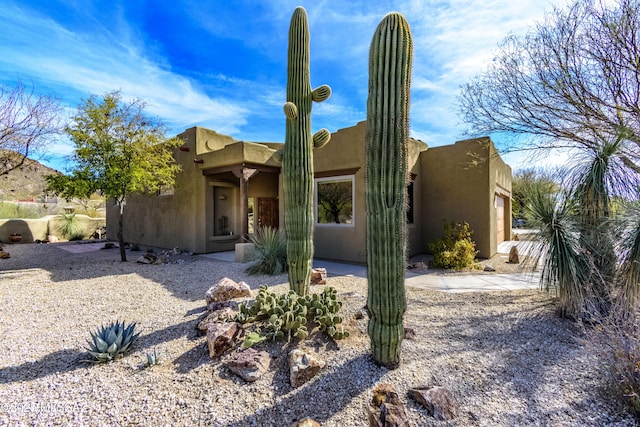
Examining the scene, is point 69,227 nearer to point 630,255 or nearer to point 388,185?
point 388,185

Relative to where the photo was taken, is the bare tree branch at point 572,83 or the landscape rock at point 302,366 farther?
the bare tree branch at point 572,83

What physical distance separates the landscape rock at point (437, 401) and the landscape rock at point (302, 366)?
877mm

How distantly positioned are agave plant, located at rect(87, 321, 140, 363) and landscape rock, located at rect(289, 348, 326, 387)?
1.97 m

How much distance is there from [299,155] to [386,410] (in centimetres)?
370

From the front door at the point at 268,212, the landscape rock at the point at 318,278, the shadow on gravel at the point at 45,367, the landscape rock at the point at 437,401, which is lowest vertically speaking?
the shadow on gravel at the point at 45,367

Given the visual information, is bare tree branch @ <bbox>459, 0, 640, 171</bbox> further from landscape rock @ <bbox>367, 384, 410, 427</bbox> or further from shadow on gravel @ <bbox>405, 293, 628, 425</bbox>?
landscape rock @ <bbox>367, 384, 410, 427</bbox>

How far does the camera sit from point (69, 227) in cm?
1591

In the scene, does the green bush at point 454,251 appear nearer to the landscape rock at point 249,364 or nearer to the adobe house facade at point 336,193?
the adobe house facade at point 336,193

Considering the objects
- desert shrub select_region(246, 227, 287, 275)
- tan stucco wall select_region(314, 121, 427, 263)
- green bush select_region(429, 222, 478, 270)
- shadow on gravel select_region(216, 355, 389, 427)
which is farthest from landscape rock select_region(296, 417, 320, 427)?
green bush select_region(429, 222, 478, 270)

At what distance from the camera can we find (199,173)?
35.5ft

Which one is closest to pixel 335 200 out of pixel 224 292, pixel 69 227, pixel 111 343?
pixel 224 292

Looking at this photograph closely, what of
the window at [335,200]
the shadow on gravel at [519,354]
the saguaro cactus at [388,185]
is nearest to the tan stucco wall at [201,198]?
the window at [335,200]

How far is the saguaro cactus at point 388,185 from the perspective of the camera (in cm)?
276

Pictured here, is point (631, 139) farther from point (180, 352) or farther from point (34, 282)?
point (34, 282)
